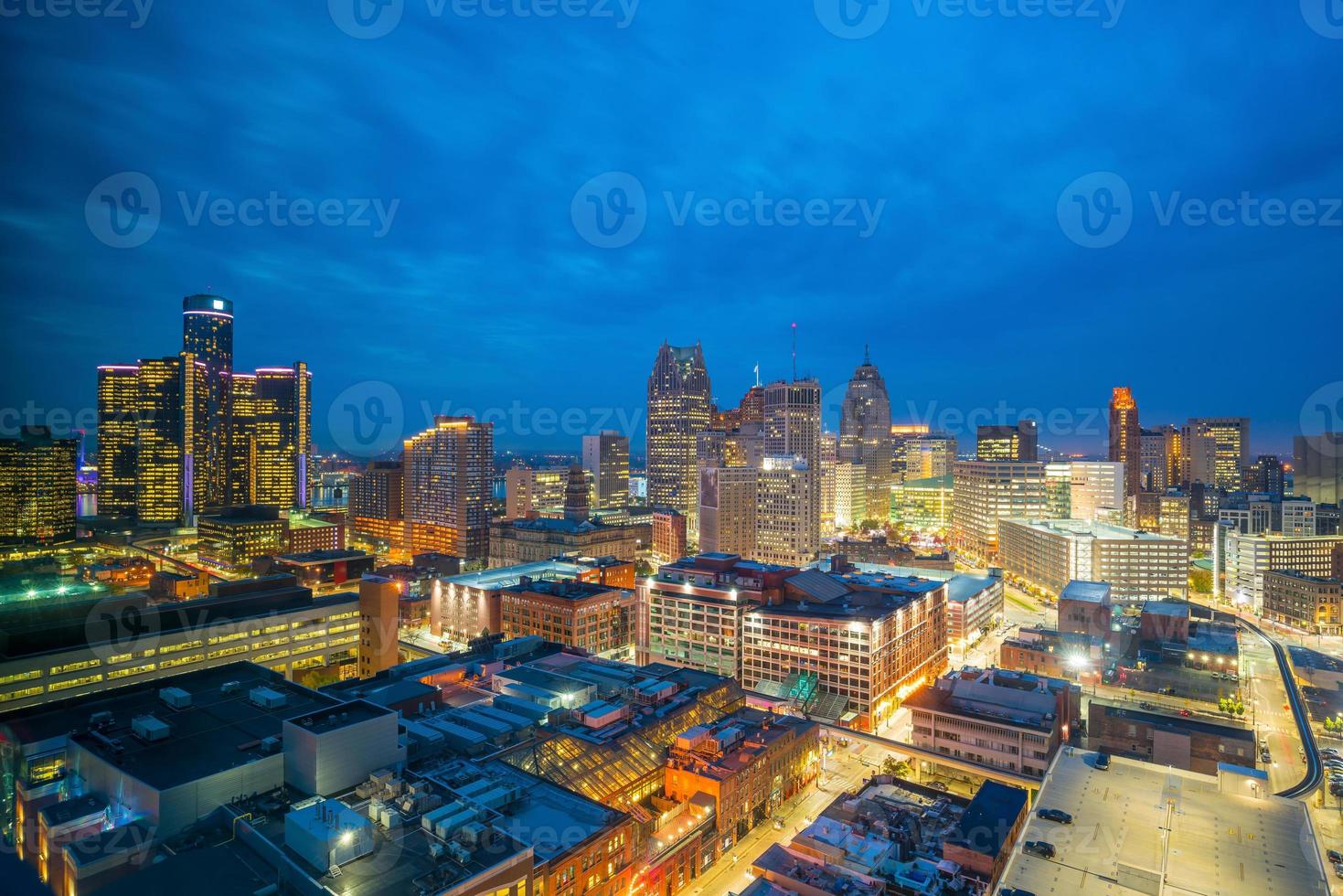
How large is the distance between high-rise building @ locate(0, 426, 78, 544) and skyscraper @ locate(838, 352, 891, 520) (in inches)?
5537

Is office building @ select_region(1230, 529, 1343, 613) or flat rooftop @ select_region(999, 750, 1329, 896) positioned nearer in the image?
flat rooftop @ select_region(999, 750, 1329, 896)

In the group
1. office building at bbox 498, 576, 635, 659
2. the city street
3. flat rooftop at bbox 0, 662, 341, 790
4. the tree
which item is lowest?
the city street

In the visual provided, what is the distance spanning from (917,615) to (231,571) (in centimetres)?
8783

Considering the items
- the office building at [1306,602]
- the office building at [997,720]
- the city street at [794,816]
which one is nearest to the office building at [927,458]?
the office building at [1306,602]

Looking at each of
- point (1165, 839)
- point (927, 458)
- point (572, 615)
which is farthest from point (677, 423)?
point (1165, 839)

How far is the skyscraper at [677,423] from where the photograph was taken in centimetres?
14125

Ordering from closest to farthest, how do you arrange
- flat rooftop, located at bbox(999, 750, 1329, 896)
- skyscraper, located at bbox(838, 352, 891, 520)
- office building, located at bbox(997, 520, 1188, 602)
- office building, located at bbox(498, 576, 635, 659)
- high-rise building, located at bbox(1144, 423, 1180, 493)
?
flat rooftop, located at bbox(999, 750, 1329, 896), office building, located at bbox(498, 576, 635, 659), office building, located at bbox(997, 520, 1188, 602), high-rise building, located at bbox(1144, 423, 1180, 493), skyscraper, located at bbox(838, 352, 891, 520)

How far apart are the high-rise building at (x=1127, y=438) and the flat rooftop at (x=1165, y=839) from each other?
122 m

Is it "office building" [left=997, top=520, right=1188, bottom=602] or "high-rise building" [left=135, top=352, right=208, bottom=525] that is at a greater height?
"high-rise building" [left=135, top=352, right=208, bottom=525]

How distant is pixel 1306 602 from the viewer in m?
67.9

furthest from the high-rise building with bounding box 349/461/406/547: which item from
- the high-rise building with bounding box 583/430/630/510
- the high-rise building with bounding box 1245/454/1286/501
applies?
the high-rise building with bounding box 1245/454/1286/501

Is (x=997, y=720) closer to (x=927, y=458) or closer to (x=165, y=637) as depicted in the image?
(x=165, y=637)

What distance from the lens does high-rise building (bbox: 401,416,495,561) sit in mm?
103875

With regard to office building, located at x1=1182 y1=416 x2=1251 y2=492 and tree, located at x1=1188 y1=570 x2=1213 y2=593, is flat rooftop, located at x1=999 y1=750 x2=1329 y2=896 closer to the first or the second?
tree, located at x1=1188 y1=570 x2=1213 y2=593
